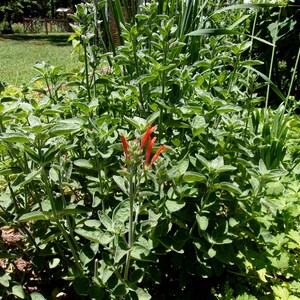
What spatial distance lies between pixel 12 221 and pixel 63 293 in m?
0.40

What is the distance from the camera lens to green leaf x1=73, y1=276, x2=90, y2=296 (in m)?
1.31

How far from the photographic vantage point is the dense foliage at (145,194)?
1.25m

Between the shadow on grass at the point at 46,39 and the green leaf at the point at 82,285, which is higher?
the green leaf at the point at 82,285

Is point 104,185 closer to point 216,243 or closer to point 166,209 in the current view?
point 166,209

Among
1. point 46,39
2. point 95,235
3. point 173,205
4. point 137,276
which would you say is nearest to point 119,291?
point 137,276

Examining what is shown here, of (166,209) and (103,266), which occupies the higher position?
(166,209)

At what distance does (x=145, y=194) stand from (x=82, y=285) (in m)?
0.44

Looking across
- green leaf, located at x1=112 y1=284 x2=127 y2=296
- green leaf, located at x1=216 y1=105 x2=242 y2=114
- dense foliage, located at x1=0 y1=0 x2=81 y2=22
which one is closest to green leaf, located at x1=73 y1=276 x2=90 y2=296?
green leaf, located at x1=112 y1=284 x2=127 y2=296

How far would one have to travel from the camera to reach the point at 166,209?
1.31 m

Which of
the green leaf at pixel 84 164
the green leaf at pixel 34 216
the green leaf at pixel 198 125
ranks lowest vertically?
the green leaf at pixel 34 216

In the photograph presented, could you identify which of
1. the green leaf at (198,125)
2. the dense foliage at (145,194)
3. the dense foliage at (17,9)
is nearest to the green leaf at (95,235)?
the dense foliage at (145,194)

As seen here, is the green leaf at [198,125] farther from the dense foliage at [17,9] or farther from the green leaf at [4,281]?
the dense foliage at [17,9]

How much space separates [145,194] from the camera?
1.11 meters

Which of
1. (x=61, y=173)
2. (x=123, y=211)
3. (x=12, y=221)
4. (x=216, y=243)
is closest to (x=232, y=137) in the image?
(x=216, y=243)
